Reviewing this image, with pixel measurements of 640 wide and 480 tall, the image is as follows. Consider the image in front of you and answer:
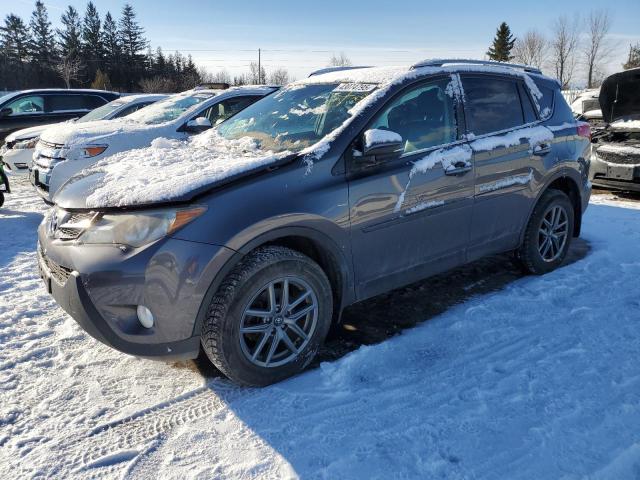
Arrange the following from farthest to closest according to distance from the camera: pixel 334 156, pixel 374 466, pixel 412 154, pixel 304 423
A: 1. pixel 412 154
2. pixel 334 156
3. pixel 304 423
4. pixel 374 466

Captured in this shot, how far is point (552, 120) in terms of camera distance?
441 centimetres

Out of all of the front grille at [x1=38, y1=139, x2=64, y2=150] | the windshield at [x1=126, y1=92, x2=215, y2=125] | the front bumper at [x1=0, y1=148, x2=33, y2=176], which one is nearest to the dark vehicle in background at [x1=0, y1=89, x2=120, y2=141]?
the front bumper at [x1=0, y1=148, x2=33, y2=176]

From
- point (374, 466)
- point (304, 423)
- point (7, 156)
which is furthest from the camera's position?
point (7, 156)

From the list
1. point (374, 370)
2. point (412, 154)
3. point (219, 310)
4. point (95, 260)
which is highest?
point (412, 154)

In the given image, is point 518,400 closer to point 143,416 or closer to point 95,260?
point 143,416

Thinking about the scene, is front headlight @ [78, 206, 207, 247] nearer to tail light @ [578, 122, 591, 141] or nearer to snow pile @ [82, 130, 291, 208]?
snow pile @ [82, 130, 291, 208]

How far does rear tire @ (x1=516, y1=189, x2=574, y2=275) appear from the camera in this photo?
441 centimetres

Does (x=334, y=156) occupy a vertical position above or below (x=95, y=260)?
above

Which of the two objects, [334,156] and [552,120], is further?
[552,120]

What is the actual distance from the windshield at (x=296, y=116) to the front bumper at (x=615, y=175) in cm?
617

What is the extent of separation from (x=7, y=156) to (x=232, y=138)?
21.9ft

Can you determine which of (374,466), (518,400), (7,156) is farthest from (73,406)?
(7,156)

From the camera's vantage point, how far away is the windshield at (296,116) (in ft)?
10.8

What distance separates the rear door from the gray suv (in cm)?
1
